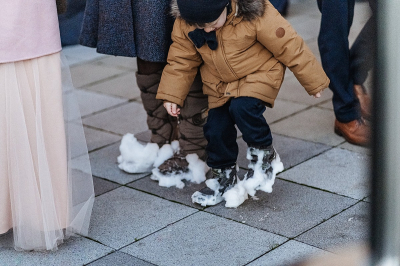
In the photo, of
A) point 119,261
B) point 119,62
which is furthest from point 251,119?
point 119,62

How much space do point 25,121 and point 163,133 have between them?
3.84ft

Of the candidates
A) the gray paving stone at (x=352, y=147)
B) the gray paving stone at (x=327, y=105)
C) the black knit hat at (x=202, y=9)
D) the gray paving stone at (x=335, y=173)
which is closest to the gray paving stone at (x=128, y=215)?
the gray paving stone at (x=335, y=173)

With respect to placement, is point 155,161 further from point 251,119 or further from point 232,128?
point 251,119

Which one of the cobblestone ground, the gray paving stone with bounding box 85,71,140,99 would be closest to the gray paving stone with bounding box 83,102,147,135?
the cobblestone ground

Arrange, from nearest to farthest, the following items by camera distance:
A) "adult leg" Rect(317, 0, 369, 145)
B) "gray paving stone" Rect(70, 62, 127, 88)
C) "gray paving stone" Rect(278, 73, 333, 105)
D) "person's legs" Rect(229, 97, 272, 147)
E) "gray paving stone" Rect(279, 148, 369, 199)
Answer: "person's legs" Rect(229, 97, 272, 147)
"gray paving stone" Rect(279, 148, 369, 199)
"adult leg" Rect(317, 0, 369, 145)
"gray paving stone" Rect(278, 73, 333, 105)
"gray paving stone" Rect(70, 62, 127, 88)

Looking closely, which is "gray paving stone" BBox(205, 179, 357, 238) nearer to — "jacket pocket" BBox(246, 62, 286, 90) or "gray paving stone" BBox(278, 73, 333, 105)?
"jacket pocket" BBox(246, 62, 286, 90)

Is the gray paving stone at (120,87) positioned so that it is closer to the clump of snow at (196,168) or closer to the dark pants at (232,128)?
the clump of snow at (196,168)

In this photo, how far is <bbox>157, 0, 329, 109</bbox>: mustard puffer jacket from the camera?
2.72 meters

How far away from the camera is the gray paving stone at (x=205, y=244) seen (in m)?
2.55

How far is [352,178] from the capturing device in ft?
10.9

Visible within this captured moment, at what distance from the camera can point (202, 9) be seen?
2559mm

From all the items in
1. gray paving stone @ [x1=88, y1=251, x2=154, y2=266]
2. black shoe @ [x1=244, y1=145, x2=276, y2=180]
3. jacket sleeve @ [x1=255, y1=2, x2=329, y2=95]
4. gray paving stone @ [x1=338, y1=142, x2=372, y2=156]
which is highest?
jacket sleeve @ [x1=255, y1=2, x2=329, y2=95]

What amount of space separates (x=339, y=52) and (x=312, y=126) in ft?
2.08

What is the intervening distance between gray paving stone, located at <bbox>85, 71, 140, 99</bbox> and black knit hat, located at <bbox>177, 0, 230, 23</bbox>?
254cm
